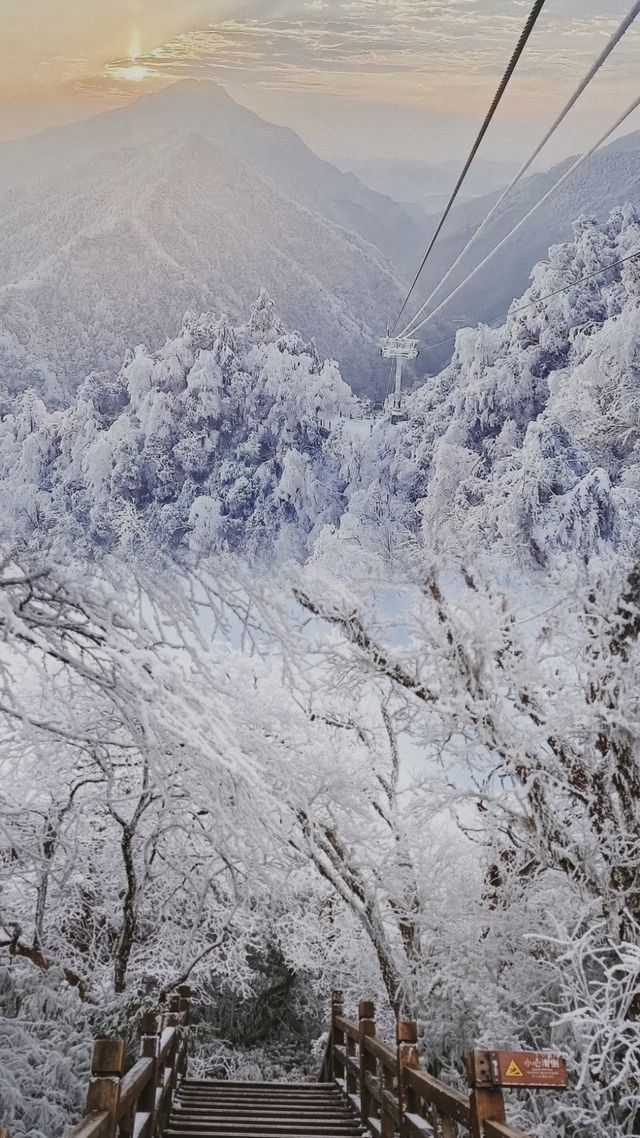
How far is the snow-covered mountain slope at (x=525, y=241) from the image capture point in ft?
15.5

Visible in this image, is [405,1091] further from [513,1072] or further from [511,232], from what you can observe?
[511,232]

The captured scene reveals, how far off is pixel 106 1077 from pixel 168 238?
13.2ft

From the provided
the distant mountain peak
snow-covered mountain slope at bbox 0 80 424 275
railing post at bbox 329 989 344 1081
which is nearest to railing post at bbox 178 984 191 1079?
railing post at bbox 329 989 344 1081

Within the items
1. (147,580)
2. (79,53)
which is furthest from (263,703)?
(79,53)

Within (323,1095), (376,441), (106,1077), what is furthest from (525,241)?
(323,1095)

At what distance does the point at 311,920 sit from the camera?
7051 millimetres

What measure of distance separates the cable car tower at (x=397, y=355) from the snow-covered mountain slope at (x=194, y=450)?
0.23 m

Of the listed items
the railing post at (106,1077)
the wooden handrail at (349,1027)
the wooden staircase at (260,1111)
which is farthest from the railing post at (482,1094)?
the wooden handrail at (349,1027)

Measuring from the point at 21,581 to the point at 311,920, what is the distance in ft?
18.4

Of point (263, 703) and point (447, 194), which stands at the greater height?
point (447, 194)

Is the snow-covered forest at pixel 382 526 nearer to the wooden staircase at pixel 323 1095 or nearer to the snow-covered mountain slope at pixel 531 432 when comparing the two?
the snow-covered mountain slope at pixel 531 432

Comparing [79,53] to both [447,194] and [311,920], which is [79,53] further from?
[311,920]

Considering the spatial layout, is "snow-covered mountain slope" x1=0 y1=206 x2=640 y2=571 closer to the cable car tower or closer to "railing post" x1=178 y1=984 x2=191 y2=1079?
the cable car tower

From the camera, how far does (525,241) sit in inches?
188
